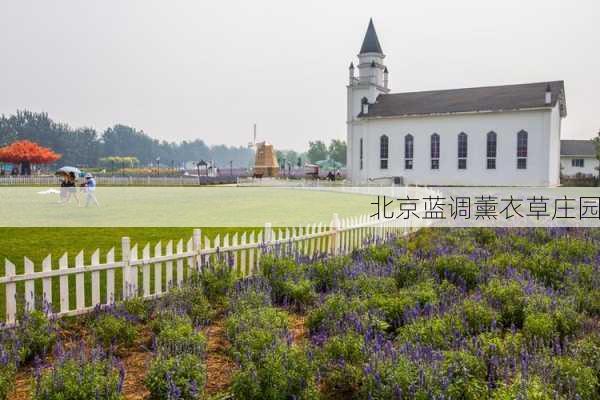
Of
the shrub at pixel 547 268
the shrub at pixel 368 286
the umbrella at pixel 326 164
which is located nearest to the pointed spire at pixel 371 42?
the umbrella at pixel 326 164

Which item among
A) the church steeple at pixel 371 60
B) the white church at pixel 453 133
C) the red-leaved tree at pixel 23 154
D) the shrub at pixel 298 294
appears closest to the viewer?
the shrub at pixel 298 294

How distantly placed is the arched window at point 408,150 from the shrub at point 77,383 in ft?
146

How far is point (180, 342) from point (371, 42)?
52.4 meters

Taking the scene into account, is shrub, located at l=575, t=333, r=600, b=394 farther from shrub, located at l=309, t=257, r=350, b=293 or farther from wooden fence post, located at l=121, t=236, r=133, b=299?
wooden fence post, located at l=121, t=236, r=133, b=299

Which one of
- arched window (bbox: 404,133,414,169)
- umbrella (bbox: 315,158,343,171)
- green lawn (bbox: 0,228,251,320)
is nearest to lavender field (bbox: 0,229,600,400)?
green lawn (bbox: 0,228,251,320)

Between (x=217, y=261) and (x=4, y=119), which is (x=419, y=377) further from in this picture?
(x=4, y=119)

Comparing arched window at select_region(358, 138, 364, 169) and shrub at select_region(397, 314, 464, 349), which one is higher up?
arched window at select_region(358, 138, 364, 169)

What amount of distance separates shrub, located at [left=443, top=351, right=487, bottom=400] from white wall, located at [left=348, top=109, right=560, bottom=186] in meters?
39.2

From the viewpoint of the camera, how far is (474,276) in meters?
7.28

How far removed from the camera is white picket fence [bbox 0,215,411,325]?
18.1 feet

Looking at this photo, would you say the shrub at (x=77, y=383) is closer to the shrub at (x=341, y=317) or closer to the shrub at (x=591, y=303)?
the shrub at (x=341, y=317)

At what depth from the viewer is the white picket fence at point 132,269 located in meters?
5.51

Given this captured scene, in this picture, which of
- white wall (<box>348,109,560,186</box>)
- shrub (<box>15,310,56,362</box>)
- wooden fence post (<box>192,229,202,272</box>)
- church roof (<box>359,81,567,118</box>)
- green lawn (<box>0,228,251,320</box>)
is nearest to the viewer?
shrub (<box>15,310,56,362</box>)

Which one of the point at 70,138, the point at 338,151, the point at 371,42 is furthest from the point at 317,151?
the point at 371,42
